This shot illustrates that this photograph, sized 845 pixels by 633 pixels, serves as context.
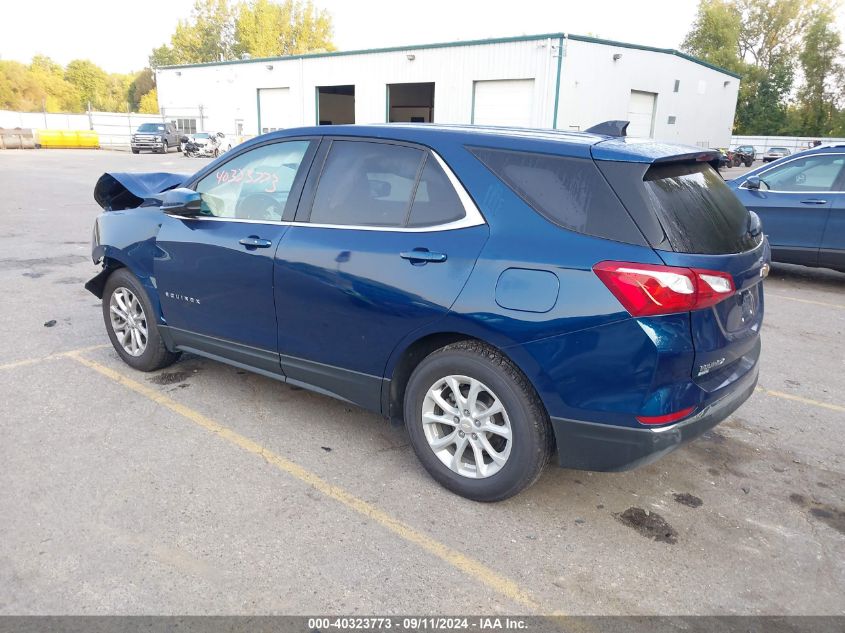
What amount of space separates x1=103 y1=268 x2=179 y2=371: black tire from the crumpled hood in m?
0.59

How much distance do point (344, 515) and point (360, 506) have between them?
0.11 m

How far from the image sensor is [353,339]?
11.6 ft

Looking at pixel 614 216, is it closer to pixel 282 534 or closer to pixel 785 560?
pixel 785 560

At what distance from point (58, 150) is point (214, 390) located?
132 ft

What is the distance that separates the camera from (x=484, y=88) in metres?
26.8

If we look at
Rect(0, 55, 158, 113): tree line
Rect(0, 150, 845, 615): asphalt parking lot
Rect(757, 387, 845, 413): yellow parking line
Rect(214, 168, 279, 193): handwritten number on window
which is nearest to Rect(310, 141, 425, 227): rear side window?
Rect(214, 168, 279, 193): handwritten number on window

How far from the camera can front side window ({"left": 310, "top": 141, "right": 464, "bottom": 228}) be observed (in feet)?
10.9

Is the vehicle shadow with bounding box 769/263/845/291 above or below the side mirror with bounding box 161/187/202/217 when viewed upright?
below

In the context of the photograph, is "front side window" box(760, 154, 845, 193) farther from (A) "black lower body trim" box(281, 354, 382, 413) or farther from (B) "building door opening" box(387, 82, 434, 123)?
(B) "building door opening" box(387, 82, 434, 123)

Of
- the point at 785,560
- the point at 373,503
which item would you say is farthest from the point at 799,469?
the point at 373,503

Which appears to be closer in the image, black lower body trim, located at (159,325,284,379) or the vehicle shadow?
black lower body trim, located at (159,325,284,379)

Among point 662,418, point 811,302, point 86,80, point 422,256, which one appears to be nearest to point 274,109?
point 811,302

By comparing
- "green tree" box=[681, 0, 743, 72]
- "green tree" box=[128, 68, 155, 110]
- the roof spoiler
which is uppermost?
"green tree" box=[681, 0, 743, 72]

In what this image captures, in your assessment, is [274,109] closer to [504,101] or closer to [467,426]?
[504,101]
